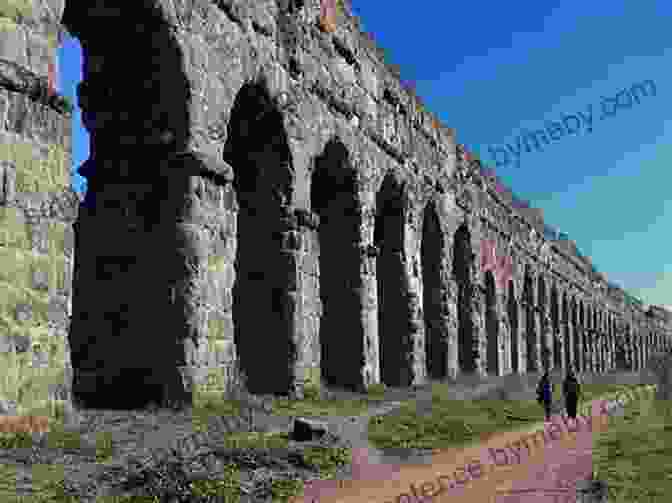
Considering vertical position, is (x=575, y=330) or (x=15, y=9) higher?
(x=15, y=9)

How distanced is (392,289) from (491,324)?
900 centimetres

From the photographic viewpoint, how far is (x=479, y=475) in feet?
24.0

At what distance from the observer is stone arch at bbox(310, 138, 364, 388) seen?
13578 millimetres

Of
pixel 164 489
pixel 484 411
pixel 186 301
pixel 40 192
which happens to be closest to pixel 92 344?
pixel 186 301

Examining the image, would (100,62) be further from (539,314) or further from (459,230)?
(539,314)

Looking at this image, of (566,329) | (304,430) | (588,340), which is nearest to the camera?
(304,430)

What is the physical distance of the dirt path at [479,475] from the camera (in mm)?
6289

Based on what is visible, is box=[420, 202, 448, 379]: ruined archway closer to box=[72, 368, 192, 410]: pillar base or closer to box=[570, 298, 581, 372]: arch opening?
box=[72, 368, 192, 410]: pillar base

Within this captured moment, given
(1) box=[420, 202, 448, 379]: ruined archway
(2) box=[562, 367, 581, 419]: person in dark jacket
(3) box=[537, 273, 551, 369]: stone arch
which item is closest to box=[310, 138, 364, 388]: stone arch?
(2) box=[562, 367, 581, 419]: person in dark jacket

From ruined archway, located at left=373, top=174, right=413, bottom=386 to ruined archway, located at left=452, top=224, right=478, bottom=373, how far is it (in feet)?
16.9

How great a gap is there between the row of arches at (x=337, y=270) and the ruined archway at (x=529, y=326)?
8277 millimetres

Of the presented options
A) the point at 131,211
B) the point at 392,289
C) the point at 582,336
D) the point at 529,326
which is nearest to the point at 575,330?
the point at 582,336

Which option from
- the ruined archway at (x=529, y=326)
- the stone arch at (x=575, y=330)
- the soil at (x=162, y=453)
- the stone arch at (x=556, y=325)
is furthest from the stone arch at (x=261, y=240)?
the stone arch at (x=575, y=330)

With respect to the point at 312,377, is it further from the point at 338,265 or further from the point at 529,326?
the point at 529,326
